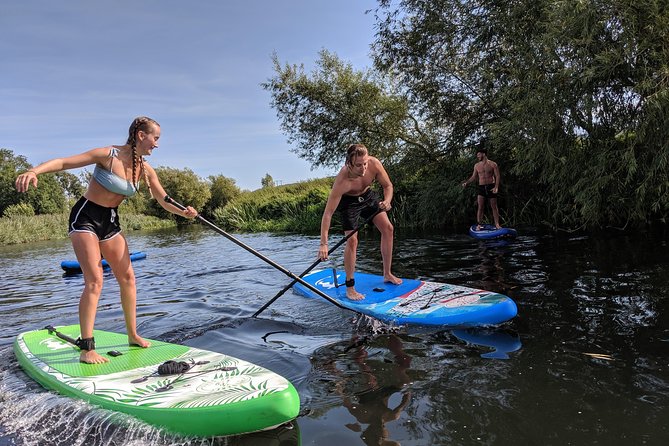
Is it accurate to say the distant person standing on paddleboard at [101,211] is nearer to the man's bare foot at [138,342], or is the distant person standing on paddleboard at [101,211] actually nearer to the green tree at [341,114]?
the man's bare foot at [138,342]

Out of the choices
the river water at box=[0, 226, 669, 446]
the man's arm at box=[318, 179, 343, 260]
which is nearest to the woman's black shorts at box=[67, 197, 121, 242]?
the river water at box=[0, 226, 669, 446]

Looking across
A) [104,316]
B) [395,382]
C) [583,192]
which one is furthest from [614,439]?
[583,192]

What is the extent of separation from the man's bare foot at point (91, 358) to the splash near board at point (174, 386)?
0.16 feet

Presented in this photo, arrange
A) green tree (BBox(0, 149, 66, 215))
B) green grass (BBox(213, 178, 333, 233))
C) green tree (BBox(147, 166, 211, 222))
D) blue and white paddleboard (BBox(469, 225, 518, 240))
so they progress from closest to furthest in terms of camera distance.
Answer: blue and white paddleboard (BBox(469, 225, 518, 240)) → green grass (BBox(213, 178, 333, 233)) → green tree (BBox(147, 166, 211, 222)) → green tree (BBox(0, 149, 66, 215))

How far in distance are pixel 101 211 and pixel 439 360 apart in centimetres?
300

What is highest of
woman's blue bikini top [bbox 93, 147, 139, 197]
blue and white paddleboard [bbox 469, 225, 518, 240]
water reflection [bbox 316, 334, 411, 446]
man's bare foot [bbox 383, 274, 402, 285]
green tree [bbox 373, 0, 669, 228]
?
green tree [bbox 373, 0, 669, 228]

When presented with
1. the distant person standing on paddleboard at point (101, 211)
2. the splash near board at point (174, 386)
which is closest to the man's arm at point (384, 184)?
the distant person standing on paddleboard at point (101, 211)

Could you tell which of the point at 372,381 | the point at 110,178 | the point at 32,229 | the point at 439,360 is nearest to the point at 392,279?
the point at 439,360

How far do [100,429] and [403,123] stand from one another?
615 inches

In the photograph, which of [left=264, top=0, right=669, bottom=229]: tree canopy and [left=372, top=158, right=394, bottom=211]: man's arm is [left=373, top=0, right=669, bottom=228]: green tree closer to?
[left=264, top=0, right=669, bottom=229]: tree canopy

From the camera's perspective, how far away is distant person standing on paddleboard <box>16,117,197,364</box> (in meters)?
3.66

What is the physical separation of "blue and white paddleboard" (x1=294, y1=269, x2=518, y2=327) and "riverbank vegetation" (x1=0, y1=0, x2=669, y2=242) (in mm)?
5136

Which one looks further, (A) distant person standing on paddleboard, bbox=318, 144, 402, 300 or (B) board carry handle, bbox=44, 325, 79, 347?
Answer: (A) distant person standing on paddleboard, bbox=318, 144, 402, 300

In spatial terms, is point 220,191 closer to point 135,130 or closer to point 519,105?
point 519,105
